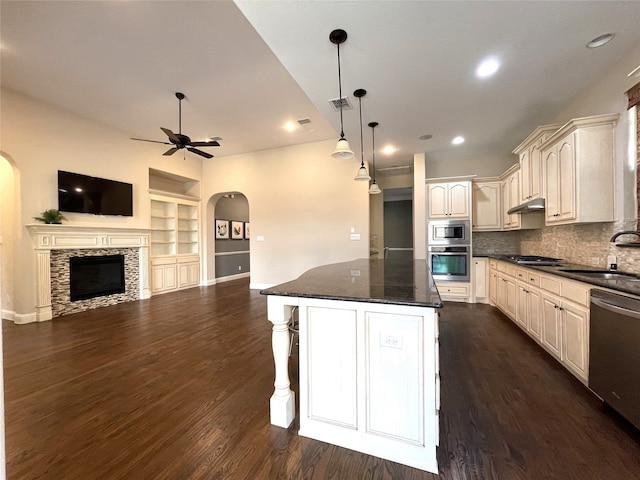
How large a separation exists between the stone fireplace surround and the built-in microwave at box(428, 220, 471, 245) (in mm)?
5566

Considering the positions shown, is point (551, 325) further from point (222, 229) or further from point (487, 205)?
point (222, 229)

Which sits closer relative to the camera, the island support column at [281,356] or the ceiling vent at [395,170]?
the island support column at [281,356]

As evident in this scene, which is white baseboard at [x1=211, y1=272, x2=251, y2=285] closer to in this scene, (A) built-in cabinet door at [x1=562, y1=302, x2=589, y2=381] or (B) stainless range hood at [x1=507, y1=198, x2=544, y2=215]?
(B) stainless range hood at [x1=507, y1=198, x2=544, y2=215]

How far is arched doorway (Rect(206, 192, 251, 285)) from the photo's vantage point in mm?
7430

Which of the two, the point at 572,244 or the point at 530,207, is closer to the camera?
the point at 572,244

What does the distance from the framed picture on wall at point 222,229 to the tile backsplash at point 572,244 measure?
20.4 ft

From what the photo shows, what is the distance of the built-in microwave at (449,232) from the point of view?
488 centimetres

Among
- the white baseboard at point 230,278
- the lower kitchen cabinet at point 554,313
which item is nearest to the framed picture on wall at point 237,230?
the white baseboard at point 230,278

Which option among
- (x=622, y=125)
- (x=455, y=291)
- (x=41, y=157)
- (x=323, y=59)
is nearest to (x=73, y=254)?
(x=41, y=157)

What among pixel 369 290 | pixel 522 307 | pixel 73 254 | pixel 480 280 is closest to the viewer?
pixel 369 290

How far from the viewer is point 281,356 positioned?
6.07 feet

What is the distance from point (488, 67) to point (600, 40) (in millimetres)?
786

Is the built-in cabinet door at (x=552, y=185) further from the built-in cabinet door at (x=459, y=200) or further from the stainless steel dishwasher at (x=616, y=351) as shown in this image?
Answer: the built-in cabinet door at (x=459, y=200)

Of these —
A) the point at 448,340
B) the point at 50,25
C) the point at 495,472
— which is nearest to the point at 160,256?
the point at 50,25
